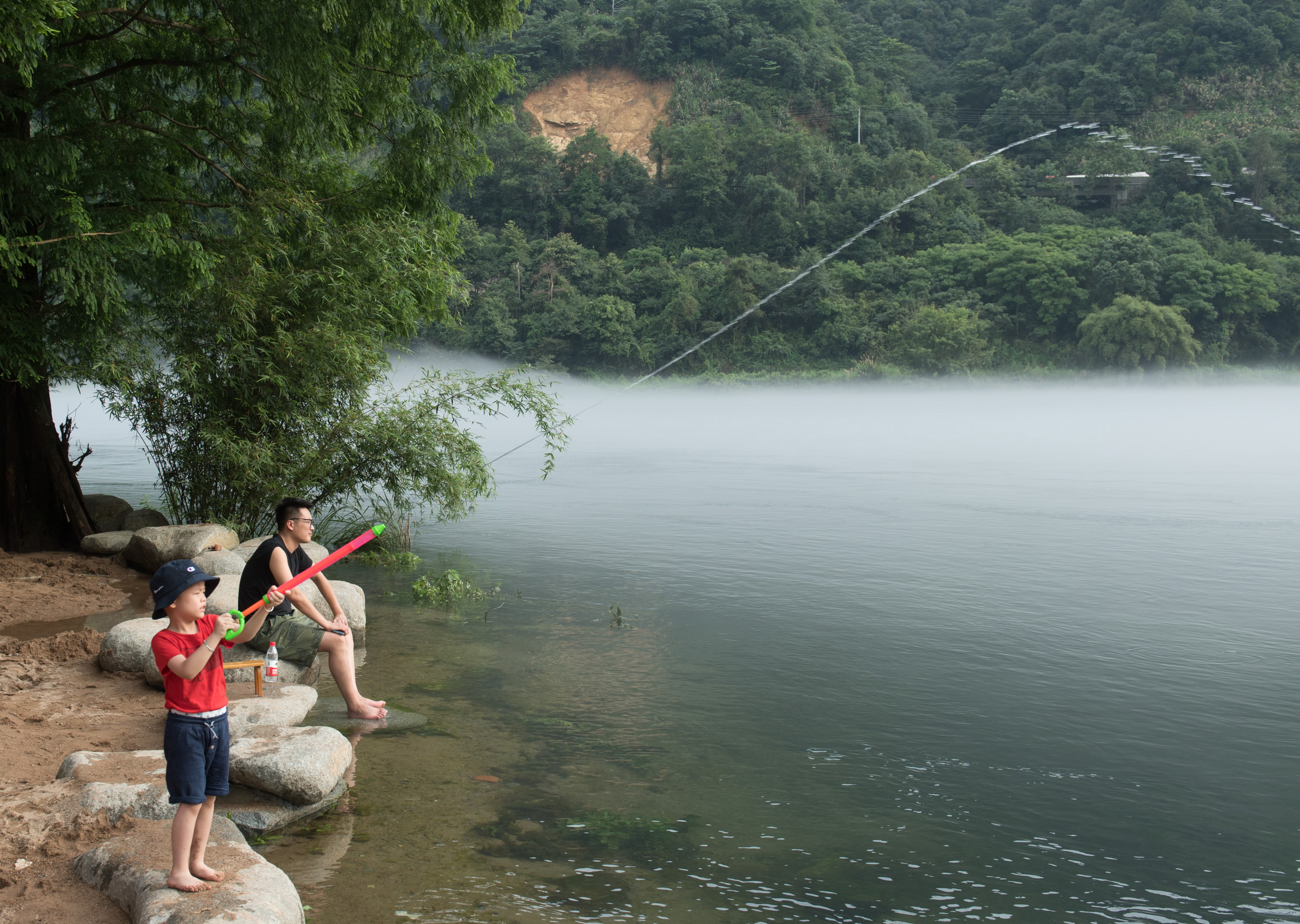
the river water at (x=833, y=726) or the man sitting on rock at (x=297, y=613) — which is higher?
the man sitting on rock at (x=297, y=613)

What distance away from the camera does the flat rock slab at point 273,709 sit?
6.03 metres

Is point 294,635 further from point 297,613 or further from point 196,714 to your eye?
point 196,714

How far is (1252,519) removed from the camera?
58.5 feet

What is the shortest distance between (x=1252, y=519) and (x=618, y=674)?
44.3 ft

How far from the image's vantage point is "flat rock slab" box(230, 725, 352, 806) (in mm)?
5488

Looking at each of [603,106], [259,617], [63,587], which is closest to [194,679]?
[259,617]

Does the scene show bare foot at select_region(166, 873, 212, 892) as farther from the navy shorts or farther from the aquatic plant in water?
the aquatic plant in water

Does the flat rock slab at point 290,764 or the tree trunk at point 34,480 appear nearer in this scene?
the flat rock slab at point 290,764

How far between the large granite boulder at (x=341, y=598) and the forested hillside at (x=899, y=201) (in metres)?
46.3

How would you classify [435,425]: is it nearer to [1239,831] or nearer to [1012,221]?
[1239,831]

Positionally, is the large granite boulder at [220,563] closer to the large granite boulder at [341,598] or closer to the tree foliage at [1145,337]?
the large granite boulder at [341,598]

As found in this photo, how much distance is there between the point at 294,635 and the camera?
7.64 m

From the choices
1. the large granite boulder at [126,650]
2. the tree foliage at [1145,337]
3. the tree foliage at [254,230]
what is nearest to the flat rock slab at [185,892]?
the large granite boulder at [126,650]

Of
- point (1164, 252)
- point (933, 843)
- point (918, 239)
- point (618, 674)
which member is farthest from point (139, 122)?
point (918, 239)
